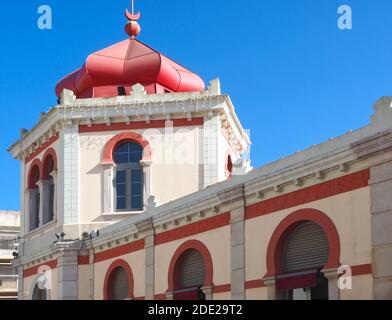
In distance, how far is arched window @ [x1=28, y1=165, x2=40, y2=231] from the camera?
30.2m

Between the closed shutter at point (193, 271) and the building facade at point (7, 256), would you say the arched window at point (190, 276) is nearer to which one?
the closed shutter at point (193, 271)

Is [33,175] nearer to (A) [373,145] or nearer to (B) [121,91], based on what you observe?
(B) [121,91]

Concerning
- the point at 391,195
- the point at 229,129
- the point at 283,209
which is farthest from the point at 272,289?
the point at 229,129

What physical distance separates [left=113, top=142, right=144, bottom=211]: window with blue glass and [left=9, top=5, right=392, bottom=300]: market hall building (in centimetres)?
4

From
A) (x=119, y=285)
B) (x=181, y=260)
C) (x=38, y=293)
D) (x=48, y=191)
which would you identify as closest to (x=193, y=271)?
(x=181, y=260)

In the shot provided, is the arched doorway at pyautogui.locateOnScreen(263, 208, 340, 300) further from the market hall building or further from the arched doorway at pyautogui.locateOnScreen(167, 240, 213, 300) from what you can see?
the arched doorway at pyautogui.locateOnScreen(167, 240, 213, 300)

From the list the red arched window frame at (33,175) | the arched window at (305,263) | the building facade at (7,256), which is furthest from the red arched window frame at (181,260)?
the building facade at (7,256)

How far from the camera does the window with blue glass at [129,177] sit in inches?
1070

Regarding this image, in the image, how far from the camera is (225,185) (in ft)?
64.2

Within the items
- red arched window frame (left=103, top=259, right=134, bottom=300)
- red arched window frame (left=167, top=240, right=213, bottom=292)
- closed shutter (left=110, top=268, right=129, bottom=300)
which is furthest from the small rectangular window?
red arched window frame (left=167, top=240, right=213, bottom=292)
